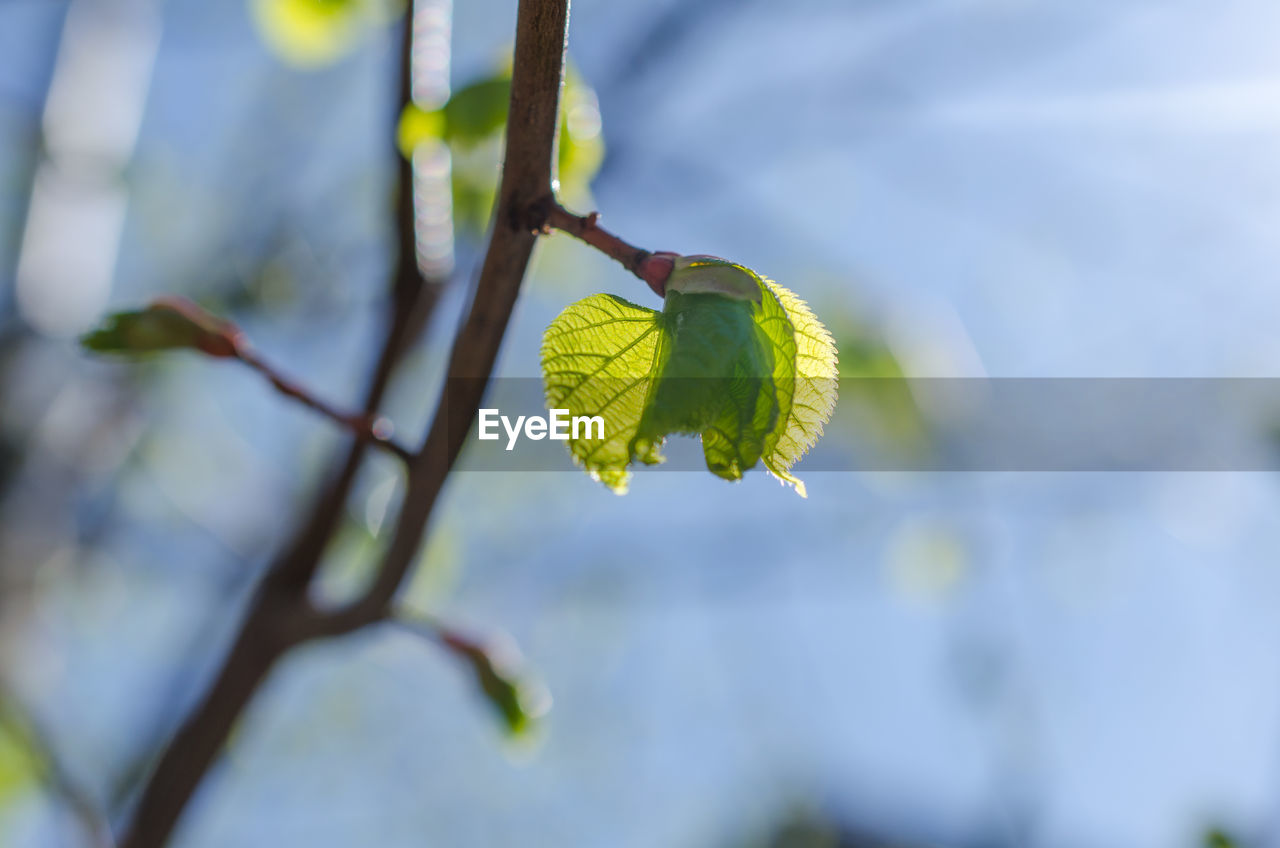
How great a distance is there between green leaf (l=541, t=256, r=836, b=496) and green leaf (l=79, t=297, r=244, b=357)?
0.47 m

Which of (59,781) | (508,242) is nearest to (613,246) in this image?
(508,242)

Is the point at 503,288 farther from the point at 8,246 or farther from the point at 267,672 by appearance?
the point at 8,246

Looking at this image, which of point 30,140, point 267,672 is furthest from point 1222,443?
point 30,140

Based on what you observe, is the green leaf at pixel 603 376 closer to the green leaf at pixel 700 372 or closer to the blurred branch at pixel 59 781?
the green leaf at pixel 700 372

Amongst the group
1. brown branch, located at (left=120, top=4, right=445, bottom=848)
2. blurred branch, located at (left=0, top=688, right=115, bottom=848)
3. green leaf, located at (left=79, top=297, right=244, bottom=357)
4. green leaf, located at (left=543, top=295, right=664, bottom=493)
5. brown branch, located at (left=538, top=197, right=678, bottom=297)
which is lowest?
blurred branch, located at (left=0, top=688, right=115, bottom=848)

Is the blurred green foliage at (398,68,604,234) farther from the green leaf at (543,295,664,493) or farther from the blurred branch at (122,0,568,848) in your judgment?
the green leaf at (543,295,664,493)

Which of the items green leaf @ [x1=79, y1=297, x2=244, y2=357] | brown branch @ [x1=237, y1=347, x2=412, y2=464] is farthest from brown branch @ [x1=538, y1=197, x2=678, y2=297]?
green leaf @ [x1=79, y1=297, x2=244, y2=357]

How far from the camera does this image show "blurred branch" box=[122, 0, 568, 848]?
2.03ft

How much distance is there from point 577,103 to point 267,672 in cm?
114

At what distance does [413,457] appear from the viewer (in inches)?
34.3

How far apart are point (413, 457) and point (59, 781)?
1.12 metres

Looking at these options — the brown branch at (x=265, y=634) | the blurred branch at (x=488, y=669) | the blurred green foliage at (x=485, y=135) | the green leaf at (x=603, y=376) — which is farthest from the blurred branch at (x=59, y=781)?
the green leaf at (x=603, y=376)

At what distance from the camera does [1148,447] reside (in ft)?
9.12

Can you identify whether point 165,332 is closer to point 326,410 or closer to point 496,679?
Result: point 326,410
